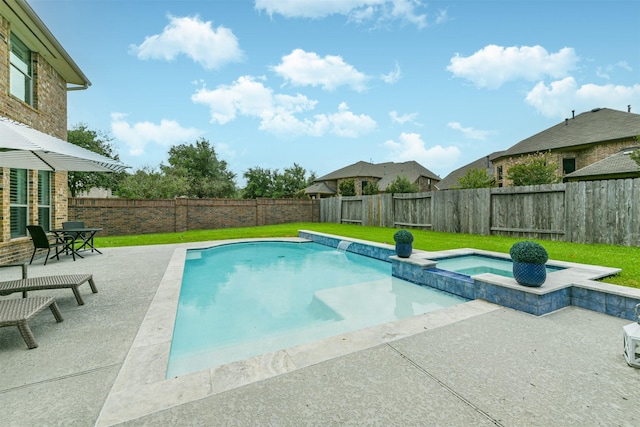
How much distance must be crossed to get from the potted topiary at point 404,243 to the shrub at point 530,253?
2.28 meters

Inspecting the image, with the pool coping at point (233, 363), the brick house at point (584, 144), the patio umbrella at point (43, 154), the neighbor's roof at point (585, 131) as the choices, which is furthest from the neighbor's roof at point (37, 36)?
the neighbor's roof at point (585, 131)

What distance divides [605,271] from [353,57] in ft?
48.3

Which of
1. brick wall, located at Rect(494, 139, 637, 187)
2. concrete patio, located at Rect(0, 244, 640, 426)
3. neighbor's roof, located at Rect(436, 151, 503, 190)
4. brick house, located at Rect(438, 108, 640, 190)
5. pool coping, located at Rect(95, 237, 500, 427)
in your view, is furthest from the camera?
neighbor's roof, located at Rect(436, 151, 503, 190)

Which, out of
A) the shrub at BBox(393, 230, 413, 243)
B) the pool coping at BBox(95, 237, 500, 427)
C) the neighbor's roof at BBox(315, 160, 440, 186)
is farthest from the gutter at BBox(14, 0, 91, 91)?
the neighbor's roof at BBox(315, 160, 440, 186)

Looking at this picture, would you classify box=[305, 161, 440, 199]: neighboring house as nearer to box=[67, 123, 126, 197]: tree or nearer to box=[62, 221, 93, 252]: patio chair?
box=[67, 123, 126, 197]: tree

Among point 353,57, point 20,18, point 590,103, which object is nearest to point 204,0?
point 20,18

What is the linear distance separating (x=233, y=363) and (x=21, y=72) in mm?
9624

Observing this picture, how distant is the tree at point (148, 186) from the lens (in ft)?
79.0

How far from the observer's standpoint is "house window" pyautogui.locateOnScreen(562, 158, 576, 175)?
22219 mm

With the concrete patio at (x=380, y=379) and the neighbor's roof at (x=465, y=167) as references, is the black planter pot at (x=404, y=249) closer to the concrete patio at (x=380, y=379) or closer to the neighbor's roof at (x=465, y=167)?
the concrete patio at (x=380, y=379)

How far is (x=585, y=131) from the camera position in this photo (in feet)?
72.5

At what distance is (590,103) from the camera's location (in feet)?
80.0

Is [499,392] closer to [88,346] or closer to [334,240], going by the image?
[88,346]

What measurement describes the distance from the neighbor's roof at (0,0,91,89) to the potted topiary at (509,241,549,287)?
1037 cm
